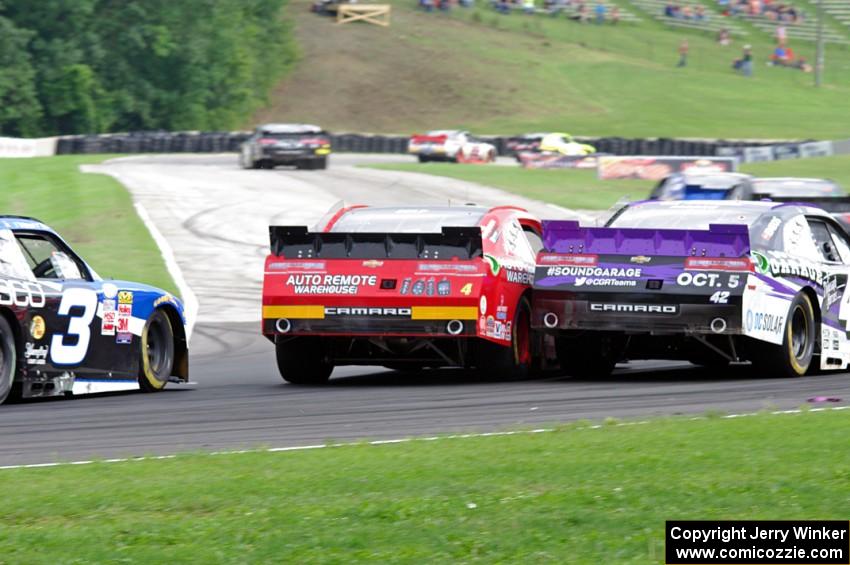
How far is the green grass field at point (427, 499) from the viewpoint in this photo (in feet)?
19.5

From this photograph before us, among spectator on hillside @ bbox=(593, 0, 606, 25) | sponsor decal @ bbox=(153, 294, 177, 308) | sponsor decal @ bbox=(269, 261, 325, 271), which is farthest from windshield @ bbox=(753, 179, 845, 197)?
spectator on hillside @ bbox=(593, 0, 606, 25)

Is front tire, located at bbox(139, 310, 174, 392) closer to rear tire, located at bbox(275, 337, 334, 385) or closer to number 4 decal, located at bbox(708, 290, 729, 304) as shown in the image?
rear tire, located at bbox(275, 337, 334, 385)

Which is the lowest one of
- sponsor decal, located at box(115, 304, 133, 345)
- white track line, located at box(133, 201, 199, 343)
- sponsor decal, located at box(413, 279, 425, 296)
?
white track line, located at box(133, 201, 199, 343)

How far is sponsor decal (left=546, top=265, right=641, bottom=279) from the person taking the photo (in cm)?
1297

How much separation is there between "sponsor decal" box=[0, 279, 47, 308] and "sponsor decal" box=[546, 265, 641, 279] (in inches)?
155

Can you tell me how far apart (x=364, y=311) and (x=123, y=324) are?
183 cm

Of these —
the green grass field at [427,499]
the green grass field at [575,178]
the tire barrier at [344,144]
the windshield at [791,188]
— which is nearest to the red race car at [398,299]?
the green grass field at [427,499]

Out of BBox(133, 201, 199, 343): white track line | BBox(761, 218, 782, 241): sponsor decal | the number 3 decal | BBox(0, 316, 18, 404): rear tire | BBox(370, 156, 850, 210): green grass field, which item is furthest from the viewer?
BBox(370, 156, 850, 210): green grass field

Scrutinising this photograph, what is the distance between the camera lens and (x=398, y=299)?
508 inches

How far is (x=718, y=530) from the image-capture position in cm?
590

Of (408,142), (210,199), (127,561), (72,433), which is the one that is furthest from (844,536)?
(408,142)

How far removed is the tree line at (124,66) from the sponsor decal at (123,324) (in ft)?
197

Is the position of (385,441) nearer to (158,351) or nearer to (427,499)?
(427,499)

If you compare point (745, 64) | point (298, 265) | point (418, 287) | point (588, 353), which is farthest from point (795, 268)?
point (745, 64)
